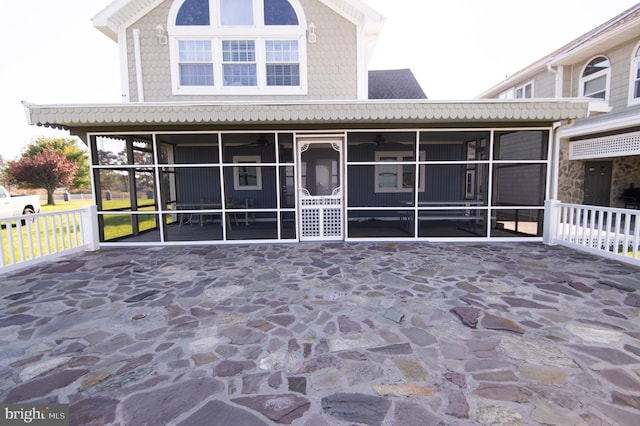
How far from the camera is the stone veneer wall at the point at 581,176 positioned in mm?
11195

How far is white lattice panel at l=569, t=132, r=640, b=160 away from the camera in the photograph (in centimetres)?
903

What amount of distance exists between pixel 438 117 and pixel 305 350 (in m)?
5.11

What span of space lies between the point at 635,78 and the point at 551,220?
6711 mm

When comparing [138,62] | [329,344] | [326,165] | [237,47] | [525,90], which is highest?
[525,90]

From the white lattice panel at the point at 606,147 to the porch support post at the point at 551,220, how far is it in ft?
17.3

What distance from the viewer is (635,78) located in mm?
9008

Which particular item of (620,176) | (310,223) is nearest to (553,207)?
(310,223)

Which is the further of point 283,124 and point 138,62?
point 138,62

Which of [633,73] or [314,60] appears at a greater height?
[314,60]

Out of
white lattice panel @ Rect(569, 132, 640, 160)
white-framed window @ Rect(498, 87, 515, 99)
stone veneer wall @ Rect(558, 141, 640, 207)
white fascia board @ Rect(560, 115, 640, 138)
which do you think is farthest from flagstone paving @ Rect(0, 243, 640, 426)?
white-framed window @ Rect(498, 87, 515, 99)

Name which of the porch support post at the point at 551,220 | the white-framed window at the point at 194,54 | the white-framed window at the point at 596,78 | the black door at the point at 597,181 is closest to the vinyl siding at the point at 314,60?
the white-framed window at the point at 194,54

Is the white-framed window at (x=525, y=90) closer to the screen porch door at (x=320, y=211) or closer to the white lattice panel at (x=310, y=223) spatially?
the screen porch door at (x=320, y=211)

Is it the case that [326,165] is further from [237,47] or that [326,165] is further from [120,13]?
[120,13]

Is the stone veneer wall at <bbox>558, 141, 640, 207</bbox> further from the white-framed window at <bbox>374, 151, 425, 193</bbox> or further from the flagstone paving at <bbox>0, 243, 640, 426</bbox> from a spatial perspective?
the flagstone paving at <bbox>0, 243, 640, 426</bbox>
